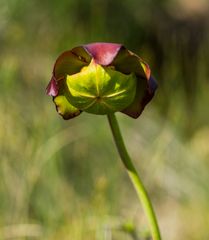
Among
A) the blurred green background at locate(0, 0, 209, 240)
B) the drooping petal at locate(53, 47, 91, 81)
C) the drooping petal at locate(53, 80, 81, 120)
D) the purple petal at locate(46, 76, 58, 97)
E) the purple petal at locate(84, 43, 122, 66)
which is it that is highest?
the purple petal at locate(84, 43, 122, 66)

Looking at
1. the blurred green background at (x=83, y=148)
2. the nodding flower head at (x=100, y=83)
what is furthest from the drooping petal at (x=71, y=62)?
the blurred green background at (x=83, y=148)

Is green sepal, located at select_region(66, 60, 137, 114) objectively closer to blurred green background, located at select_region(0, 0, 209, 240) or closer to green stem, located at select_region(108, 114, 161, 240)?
green stem, located at select_region(108, 114, 161, 240)

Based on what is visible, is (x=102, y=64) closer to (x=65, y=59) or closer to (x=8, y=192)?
(x=65, y=59)

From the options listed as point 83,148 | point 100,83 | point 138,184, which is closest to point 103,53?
point 100,83

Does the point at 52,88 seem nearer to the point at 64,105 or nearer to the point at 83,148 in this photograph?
the point at 64,105

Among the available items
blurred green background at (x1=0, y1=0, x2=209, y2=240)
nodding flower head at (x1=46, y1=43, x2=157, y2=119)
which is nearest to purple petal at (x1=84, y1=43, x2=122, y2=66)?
nodding flower head at (x1=46, y1=43, x2=157, y2=119)

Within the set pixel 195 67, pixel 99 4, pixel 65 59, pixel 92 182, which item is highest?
pixel 65 59

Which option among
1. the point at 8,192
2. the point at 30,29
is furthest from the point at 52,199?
the point at 30,29
